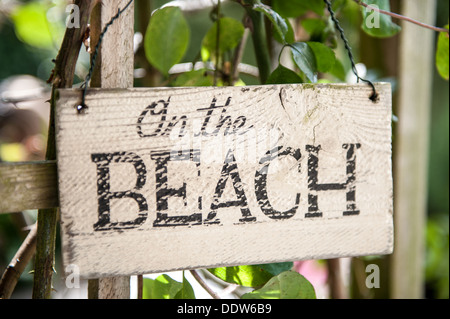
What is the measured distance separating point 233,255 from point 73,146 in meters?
0.22

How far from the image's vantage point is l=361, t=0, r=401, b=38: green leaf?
0.53 m

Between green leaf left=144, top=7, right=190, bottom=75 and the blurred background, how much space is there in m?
0.24

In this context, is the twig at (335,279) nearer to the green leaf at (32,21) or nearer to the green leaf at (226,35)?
the green leaf at (226,35)

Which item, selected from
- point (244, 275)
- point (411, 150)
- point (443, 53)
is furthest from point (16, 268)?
point (411, 150)

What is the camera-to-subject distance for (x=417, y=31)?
0.93m

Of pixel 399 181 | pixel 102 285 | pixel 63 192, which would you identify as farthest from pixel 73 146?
pixel 399 181

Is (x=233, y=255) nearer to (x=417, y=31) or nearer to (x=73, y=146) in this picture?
(x=73, y=146)

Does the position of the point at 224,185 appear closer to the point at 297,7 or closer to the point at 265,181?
the point at 265,181

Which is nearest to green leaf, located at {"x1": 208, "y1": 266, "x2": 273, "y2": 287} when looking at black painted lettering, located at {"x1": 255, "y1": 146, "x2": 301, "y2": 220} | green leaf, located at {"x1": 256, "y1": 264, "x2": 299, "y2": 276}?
green leaf, located at {"x1": 256, "y1": 264, "x2": 299, "y2": 276}

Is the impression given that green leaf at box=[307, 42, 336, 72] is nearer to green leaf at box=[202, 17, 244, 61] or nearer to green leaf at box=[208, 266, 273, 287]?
green leaf at box=[202, 17, 244, 61]

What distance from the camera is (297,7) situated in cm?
64

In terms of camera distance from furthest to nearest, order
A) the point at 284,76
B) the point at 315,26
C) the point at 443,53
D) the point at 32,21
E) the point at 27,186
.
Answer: the point at 32,21, the point at 315,26, the point at 443,53, the point at 284,76, the point at 27,186

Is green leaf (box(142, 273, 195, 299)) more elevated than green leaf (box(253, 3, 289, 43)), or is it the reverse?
green leaf (box(253, 3, 289, 43))

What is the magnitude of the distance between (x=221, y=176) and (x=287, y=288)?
18 centimetres
